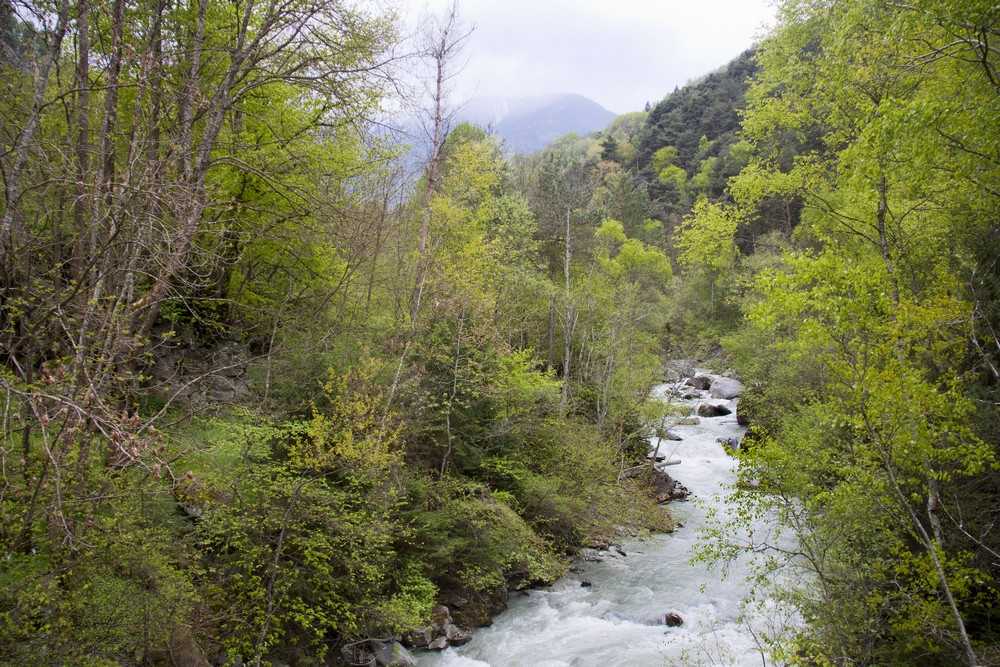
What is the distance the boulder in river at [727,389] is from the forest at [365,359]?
14518 millimetres

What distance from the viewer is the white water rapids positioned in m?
8.81

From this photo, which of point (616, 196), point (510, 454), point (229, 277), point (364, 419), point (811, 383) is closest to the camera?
point (364, 419)

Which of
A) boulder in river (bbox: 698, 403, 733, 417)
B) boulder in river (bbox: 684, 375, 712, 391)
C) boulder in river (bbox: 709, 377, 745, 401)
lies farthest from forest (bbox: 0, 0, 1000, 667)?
boulder in river (bbox: 684, 375, 712, 391)

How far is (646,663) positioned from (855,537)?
379 centimetres

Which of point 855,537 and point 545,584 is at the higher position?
point 855,537

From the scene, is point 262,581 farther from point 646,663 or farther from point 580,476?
point 580,476

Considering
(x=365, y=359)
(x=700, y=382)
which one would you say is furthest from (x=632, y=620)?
(x=700, y=382)

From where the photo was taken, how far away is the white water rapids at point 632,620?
8.81 meters

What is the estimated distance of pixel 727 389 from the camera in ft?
95.5

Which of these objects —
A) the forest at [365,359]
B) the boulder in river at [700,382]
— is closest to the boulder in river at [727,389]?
the boulder in river at [700,382]

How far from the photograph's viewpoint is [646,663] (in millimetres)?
8727

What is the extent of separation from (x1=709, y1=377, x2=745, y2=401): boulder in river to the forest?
14518 millimetres

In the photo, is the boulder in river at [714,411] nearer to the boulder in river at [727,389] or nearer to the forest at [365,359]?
the boulder in river at [727,389]

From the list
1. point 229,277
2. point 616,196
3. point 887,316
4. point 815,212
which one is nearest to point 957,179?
point 887,316
